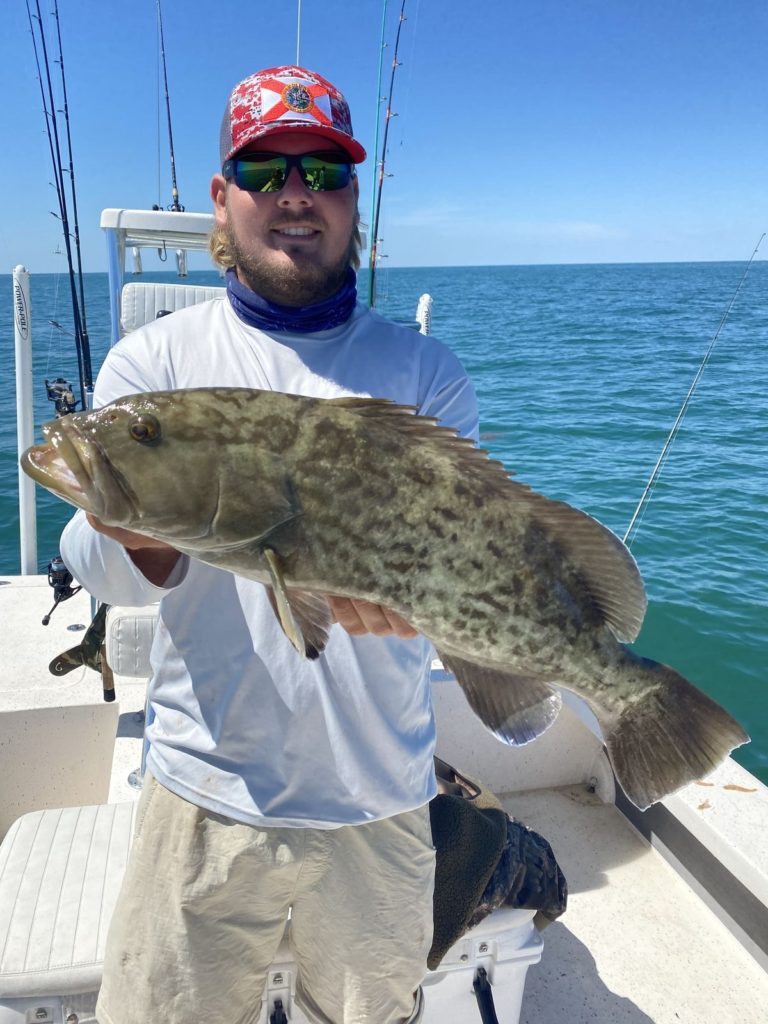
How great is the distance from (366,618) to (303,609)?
190 millimetres

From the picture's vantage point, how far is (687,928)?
407cm

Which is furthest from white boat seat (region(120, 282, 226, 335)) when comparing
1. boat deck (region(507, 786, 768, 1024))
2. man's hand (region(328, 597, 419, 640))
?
boat deck (region(507, 786, 768, 1024))

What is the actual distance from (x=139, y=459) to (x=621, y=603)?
4.51 feet

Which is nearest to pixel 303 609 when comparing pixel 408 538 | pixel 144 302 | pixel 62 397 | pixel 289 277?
pixel 408 538

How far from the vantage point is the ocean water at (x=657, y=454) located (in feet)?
30.6

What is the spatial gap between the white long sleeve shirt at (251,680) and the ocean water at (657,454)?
960 millimetres

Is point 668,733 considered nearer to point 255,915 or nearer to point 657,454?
point 255,915

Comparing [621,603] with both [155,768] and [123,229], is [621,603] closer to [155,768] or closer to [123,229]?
[155,768]

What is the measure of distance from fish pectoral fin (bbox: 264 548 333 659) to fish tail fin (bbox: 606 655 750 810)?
909mm

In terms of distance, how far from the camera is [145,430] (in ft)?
6.25

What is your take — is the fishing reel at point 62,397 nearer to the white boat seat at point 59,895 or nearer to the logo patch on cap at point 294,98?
the white boat seat at point 59,895

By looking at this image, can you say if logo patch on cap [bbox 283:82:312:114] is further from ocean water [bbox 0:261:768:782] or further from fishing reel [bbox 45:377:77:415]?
fishing reel [bbox 45:377:77:415]

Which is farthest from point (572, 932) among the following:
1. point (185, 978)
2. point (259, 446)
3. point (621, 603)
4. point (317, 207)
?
point (317, 207)

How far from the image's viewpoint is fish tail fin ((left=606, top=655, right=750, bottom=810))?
7.23 ft
